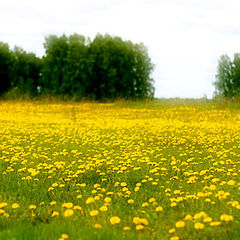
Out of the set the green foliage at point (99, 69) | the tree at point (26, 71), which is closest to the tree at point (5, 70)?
the tree at point (26, 71)

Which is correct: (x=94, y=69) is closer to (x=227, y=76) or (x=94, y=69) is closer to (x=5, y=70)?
(x=5, y=70)

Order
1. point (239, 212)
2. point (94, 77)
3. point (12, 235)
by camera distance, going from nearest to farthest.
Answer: point (12, 235) < point (239, 212) < point (94, 77)

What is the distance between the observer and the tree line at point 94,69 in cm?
3089

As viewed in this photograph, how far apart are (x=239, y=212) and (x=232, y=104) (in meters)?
22.4

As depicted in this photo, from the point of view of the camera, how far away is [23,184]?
584cm

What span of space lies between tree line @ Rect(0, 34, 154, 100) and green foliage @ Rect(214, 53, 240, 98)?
652cm

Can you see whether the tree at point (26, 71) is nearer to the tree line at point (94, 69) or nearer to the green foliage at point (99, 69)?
the tree line at point (94, 69)

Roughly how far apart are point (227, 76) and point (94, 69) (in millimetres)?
12717

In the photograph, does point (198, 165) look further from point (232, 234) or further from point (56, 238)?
point (56, 238)

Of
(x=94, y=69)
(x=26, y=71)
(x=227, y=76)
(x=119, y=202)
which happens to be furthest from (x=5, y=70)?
(x=119, y=202)

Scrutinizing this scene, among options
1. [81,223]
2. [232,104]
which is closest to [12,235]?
[81,223]

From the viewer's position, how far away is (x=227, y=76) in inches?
1236

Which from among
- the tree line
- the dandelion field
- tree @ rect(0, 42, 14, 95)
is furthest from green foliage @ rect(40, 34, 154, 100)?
the dandelion field

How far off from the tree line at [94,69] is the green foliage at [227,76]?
21.4 ft
